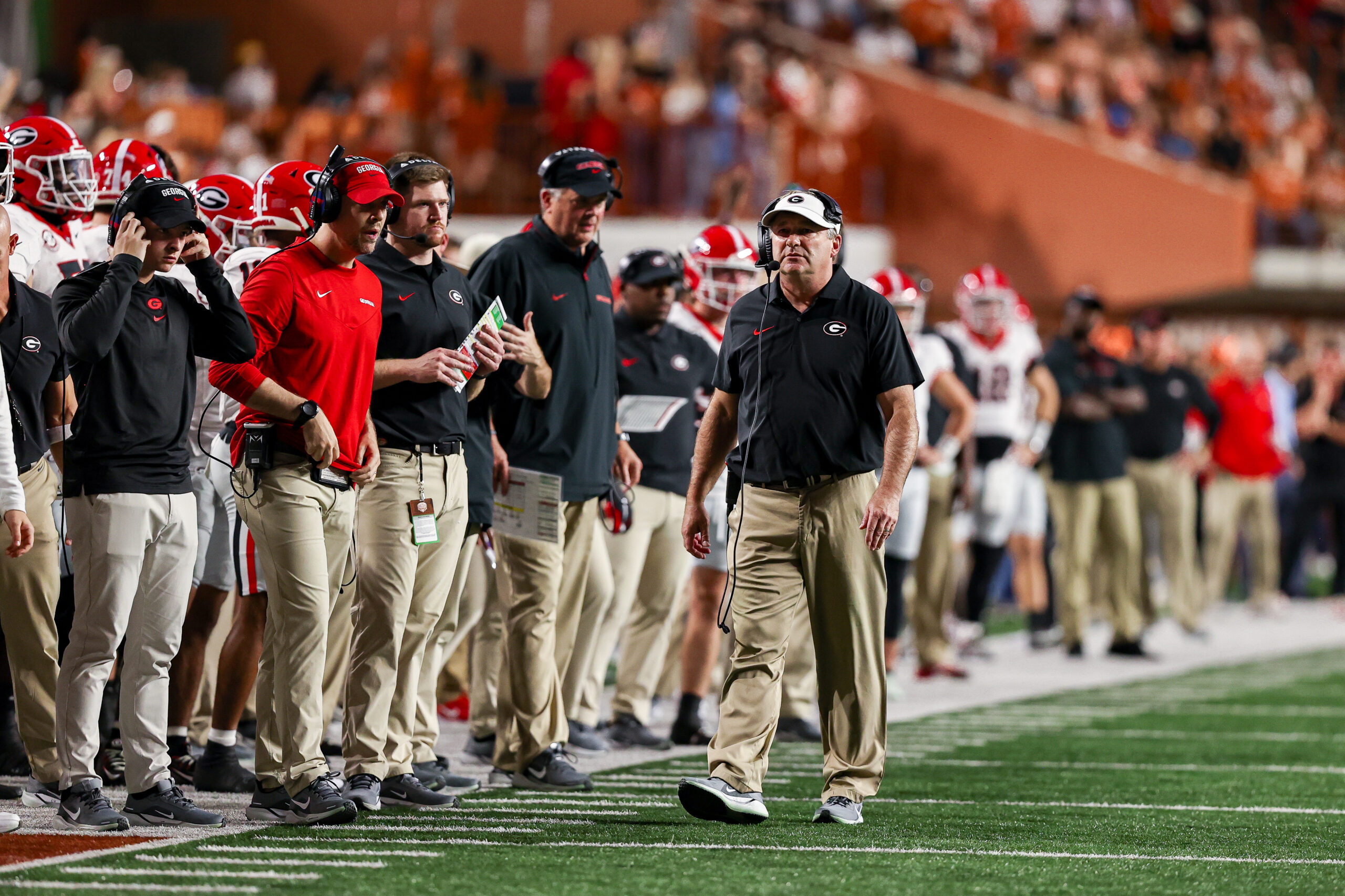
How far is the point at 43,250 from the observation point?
6914 mm

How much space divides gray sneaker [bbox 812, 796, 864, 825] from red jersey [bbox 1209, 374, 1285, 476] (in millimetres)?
11248

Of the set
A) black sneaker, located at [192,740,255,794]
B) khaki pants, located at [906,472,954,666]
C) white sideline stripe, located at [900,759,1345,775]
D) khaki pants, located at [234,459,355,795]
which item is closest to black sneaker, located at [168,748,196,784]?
black sneaker, located at [192,740,255,794]

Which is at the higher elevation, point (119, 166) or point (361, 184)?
point (119, 166)

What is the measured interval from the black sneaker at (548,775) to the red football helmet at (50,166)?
8.32 feet

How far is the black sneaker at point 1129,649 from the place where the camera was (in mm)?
13180

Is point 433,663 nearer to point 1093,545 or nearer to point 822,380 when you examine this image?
point 822,380

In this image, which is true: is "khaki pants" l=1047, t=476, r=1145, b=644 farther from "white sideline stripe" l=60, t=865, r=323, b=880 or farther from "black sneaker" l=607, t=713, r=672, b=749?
"white sideline stripe" l=60, t=865, r=323, b=880

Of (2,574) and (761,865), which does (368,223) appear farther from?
(761,865)

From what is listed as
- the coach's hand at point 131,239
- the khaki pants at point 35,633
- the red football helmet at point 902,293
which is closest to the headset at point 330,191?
the coach's hand at point 131,239

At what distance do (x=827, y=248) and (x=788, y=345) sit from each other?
349 millimetres

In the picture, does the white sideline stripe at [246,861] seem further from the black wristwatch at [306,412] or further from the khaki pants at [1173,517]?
the khaki pants at [1173,517]

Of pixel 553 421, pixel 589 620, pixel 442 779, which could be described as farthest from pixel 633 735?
pixel 553 421

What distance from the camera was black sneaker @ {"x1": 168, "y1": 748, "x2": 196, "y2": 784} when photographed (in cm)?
707

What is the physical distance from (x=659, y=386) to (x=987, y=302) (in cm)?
422
